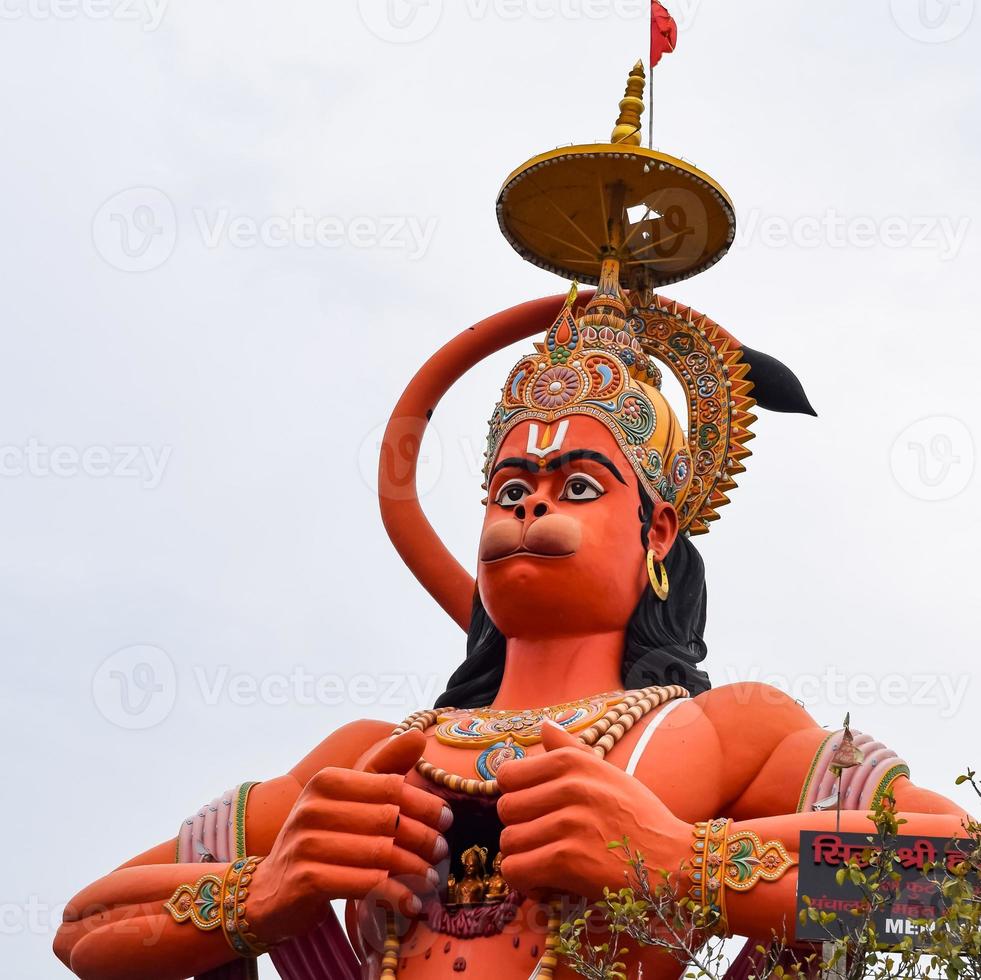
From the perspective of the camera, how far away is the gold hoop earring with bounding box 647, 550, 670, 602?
9266 mm

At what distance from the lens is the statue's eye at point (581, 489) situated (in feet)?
30.1

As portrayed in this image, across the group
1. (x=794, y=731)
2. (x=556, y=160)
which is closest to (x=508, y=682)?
(x=794, y=731)

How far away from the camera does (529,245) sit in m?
10.6

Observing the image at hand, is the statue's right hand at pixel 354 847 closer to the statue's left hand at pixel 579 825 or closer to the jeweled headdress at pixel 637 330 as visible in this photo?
the statue's left hand at pixel 579 825

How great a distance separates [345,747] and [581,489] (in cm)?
167

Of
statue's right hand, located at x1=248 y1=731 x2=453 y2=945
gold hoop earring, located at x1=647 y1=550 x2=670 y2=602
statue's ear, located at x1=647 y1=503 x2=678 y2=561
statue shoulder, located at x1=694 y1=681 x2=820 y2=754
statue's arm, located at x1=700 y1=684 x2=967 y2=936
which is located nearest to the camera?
statue's arm, located at x1=700 y1=684 x2=967 y2=936

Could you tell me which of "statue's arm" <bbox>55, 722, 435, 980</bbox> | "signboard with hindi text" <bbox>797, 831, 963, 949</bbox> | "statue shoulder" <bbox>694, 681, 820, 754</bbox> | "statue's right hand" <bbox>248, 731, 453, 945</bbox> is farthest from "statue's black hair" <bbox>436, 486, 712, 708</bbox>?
"signboard with hindi text" <bbox>797, 831, 963, 949</bbox>

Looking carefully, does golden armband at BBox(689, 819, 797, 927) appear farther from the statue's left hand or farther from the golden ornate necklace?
the golden ornate necklace

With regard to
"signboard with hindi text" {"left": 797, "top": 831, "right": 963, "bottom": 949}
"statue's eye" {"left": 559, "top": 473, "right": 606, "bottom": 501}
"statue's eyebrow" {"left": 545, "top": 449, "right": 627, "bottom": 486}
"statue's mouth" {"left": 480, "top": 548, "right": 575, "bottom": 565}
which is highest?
"statue's eyebrow" {"left": 545, "top": 449, "right": 627, "bottom": 486}

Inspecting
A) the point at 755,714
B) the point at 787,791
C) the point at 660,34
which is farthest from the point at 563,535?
the point at 660,34

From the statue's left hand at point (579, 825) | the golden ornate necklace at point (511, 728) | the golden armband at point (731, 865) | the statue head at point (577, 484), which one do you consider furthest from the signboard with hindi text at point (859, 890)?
the statue head at point (577, 484)

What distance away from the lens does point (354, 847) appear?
26.4ft

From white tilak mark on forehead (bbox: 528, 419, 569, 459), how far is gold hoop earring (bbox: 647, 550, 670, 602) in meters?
0.68

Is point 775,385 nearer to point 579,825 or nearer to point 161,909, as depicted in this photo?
point 579,825
